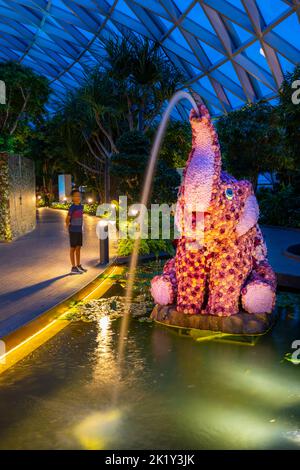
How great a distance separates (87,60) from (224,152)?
1168 centimetres

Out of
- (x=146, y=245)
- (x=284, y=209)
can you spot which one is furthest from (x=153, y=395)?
(x=284, y=209)

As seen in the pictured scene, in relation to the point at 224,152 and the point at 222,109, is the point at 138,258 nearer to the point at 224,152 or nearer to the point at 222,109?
the point at 224,152

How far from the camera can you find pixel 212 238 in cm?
530

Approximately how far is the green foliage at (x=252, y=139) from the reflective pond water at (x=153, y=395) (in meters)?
11.3

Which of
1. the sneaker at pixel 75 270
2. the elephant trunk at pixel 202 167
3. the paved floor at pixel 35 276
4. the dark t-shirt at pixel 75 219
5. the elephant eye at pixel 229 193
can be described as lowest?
the paved floor at pixel 35 276

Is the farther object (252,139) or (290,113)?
(252,139)

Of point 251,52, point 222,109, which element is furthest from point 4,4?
point 251,52

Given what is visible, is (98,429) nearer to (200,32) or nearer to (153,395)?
(153,395)

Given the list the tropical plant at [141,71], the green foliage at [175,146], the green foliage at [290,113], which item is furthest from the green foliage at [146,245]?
the green foliage at [175,146]

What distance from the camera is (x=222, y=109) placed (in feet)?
67.2

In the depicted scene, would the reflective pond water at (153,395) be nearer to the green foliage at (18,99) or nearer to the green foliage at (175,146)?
the green foliage at (175,146)

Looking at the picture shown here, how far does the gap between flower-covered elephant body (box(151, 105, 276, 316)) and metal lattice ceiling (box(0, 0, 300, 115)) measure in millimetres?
9037

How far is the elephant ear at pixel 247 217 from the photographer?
5398 mm

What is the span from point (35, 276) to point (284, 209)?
1198 cm
